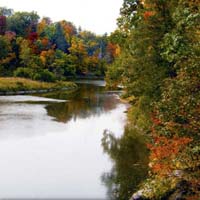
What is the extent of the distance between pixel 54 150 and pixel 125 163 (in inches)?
228

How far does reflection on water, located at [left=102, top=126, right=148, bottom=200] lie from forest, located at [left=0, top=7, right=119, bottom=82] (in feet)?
134

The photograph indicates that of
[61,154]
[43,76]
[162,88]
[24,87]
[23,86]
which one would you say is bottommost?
[61,154]

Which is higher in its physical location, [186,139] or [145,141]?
[186,139]

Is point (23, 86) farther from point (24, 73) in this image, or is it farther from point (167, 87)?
point (167, 87)

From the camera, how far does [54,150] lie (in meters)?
30.1

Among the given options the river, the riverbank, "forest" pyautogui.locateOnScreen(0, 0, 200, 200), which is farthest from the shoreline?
"forest" pyautogui.locateOnScreen(0, 0, 200, 200)

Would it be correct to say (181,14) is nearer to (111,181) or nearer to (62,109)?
(111,181)

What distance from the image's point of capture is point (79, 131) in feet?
125

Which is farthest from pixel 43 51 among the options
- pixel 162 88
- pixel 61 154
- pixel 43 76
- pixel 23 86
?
pixel 162 88

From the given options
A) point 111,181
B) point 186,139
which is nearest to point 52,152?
point 111,181

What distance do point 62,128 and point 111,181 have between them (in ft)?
53.5

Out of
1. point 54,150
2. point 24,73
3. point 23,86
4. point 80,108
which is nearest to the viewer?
point 54,150

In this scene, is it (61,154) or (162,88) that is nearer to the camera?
(162,88)

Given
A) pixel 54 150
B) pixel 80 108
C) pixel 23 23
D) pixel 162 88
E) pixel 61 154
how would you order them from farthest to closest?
1. pixel 23 23
2. pixel 80 108
3. pixel 54 150
4. pixel 61 154
5. pixel 162 88
